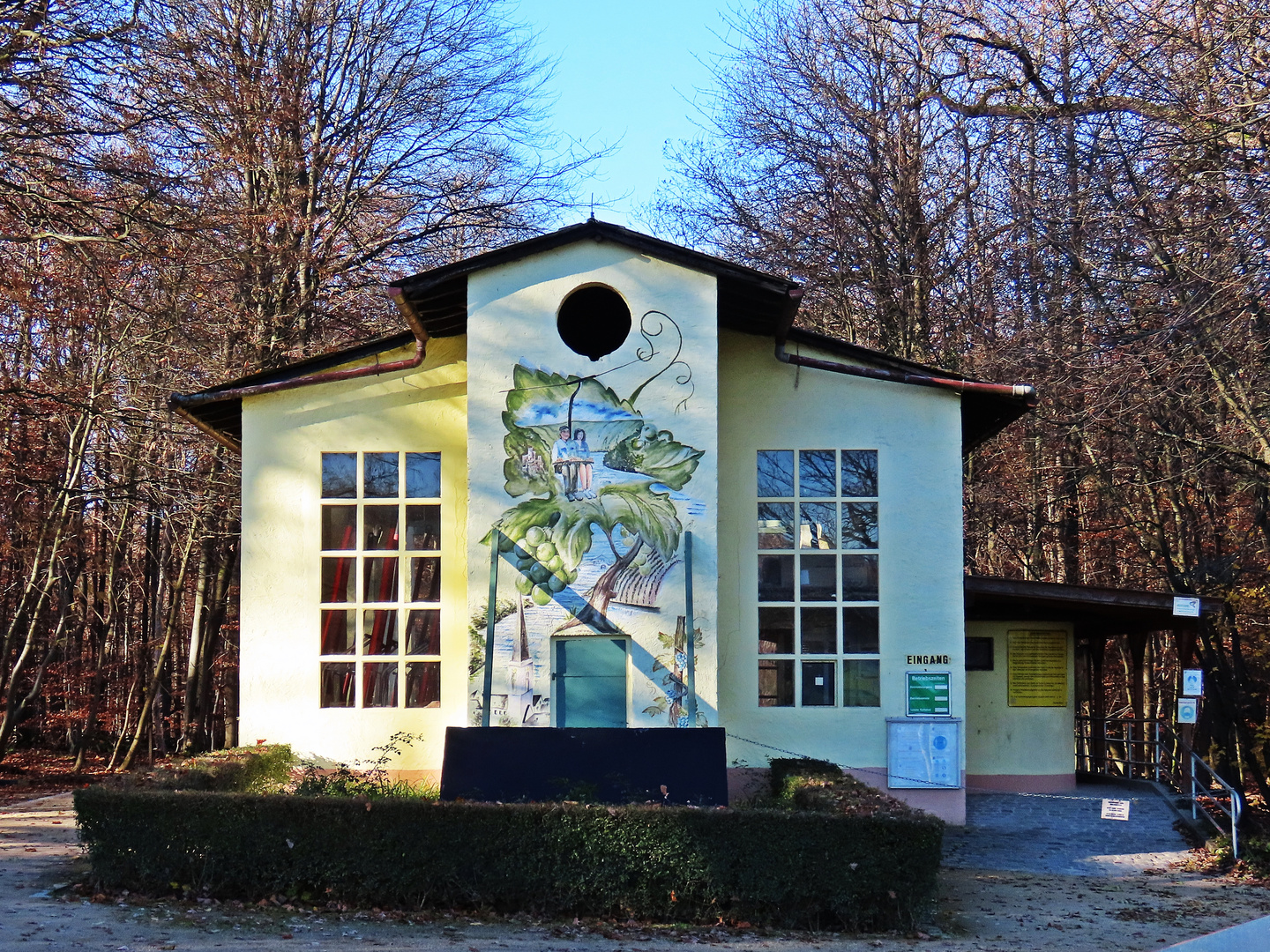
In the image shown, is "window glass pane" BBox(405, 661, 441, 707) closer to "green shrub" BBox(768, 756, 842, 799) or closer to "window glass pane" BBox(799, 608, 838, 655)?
"green shrub" BBox(768, 756, 842, 799)

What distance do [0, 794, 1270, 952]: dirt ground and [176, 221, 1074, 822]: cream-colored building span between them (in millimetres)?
3096

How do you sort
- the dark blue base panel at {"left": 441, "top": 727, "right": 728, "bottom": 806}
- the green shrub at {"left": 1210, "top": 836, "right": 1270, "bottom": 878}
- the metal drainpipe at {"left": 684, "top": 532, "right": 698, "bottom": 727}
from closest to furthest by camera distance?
the dark blue base panel at {"left": 441, "top": 727, "right": 728, "bottom": 806} < the green shrub at {"left": 1210, "top": 836, "right": 1270, "bottom": 878} < the metal drainpipe at {"left": 684, "top": 532, "right": 698, "bottom": 727}

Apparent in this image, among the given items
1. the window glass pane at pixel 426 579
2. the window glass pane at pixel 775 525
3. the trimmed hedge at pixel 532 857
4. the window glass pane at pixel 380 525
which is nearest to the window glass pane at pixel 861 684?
the window glass pane at pixel 775 525

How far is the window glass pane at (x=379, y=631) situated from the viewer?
48.2 ft

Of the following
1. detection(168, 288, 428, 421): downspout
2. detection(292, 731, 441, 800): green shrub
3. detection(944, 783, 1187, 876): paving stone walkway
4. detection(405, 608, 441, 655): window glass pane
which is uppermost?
detection(168, 288, 428, 421): downspout

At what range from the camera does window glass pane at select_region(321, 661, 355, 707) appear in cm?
1456

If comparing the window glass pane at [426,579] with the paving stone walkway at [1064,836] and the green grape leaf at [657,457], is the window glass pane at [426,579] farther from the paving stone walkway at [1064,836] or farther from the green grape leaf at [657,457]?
the paving stone walkway at [1064,836]

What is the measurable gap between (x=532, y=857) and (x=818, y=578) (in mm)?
6050

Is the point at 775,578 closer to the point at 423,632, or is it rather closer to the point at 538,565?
the point at 538,565

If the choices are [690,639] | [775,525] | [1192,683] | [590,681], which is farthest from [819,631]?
[1192,683]

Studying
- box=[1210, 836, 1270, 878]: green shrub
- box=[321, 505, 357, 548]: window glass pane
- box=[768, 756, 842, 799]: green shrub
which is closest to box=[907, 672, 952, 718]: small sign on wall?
box=[768, 756, 842, 799]: green shrub

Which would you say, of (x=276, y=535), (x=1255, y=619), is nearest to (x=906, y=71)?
(x=1255, y=619)

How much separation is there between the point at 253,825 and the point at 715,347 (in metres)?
7.18

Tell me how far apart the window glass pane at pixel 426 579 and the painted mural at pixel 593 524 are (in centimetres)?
128
